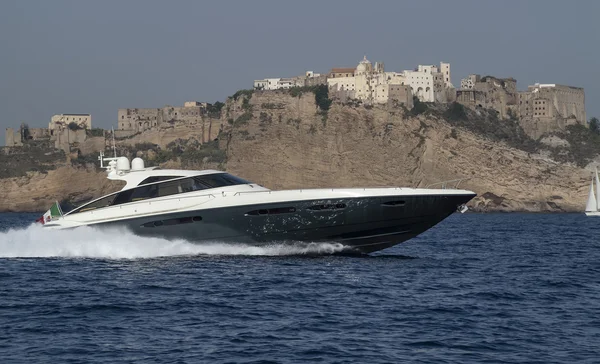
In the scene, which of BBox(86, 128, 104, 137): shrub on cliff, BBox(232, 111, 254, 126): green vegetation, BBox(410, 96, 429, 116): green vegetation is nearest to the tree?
BBox(410, 96, 429, 116): green vegetation

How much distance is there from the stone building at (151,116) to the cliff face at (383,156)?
82.6 feet

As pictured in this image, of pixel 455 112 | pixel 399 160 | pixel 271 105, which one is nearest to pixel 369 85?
pixel 455 112

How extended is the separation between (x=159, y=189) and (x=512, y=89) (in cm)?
11175

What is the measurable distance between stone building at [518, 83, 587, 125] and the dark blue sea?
101 metres

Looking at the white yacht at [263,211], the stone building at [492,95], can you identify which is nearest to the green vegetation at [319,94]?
the stone building at [492,95]

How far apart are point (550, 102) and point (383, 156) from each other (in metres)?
37.9

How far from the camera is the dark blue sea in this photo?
16.4m

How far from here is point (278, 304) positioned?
20.8m

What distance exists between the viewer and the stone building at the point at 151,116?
458ft

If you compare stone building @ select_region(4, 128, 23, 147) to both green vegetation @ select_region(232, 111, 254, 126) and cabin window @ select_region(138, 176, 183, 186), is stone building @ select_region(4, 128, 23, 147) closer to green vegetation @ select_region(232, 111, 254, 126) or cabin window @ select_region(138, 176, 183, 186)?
green vegetation @ select_region(232, 111, 254, 126)

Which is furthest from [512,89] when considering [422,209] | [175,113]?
[422,209]

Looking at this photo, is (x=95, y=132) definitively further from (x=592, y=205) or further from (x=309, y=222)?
(x=309, y=222)

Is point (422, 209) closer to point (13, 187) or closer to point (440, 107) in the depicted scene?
point (440, 107)

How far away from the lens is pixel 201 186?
1141 inches
